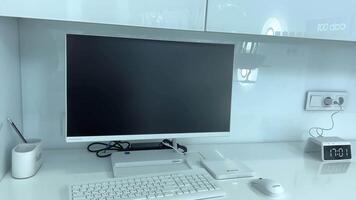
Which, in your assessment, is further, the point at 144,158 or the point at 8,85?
the point at 144,158

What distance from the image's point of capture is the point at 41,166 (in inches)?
40.1

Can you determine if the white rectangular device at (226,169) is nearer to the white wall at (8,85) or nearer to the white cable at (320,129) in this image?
the white cable at (320,129)

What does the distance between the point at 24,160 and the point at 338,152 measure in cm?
120

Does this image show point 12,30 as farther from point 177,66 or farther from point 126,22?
point 177,66

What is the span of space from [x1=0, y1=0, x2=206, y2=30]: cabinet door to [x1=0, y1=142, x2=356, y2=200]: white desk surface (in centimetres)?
49

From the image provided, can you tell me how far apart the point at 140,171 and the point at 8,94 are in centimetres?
50

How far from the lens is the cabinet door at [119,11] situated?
2.52 ft

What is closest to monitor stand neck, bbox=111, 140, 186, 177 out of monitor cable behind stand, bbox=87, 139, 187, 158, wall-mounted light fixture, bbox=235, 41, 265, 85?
monitor cable behind stand, bbox=87, 139, 187, 158

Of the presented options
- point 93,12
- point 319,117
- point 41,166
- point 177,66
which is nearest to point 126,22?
point 93,12

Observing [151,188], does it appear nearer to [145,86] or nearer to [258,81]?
[145,86]

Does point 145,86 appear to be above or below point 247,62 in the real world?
below

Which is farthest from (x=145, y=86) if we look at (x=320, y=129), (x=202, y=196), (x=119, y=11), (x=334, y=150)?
(x=320, y=129)

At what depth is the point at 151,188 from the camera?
2.77ft

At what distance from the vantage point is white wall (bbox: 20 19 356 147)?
110 centimetres
